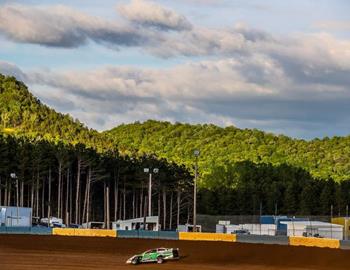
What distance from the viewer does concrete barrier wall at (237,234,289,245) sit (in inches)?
2836

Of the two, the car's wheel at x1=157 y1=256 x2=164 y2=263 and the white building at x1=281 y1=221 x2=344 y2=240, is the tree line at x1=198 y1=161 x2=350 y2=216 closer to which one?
the white building at x1=281 y1=221 x2=344 y2=240

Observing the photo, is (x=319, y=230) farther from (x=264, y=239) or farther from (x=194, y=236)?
(x=264, y=239)

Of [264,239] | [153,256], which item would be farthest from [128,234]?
[153,256]

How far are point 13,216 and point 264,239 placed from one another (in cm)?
4422

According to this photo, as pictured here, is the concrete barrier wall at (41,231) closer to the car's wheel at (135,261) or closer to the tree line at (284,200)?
the car's wheel at (135,261)

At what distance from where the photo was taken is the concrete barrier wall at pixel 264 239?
7203 centimetres

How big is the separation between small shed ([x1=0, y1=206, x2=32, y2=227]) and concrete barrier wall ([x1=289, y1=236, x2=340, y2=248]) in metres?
47.1

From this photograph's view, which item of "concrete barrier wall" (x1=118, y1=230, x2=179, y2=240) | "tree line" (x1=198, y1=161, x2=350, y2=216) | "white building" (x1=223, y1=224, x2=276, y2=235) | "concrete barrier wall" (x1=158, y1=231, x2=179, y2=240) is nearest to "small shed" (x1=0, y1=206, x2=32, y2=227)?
"concrete barrier wall" (x1=118, y1=230, x2=179, y2=240)

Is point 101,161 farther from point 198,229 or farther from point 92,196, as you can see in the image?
point 198,229

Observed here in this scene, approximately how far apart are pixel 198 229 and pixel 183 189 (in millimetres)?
79822

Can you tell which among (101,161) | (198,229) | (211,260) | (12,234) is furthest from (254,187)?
(211,260)

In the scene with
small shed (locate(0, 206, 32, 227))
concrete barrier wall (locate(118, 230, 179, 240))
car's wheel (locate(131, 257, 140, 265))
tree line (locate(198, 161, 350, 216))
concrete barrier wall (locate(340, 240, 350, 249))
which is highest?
tree line (locate(198, 161, 350, 216))

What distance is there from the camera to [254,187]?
197875 mm

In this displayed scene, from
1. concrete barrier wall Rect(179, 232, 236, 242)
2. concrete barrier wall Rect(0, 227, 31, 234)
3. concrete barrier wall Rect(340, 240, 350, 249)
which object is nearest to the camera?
concrete barrier wall Rect(340, 240, 350, 249)
